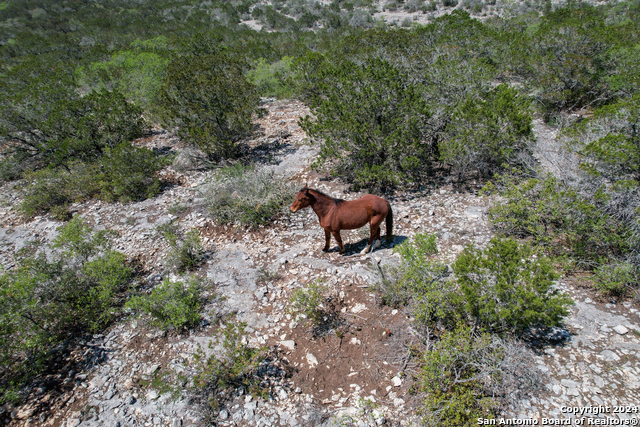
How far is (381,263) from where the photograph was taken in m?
5.79

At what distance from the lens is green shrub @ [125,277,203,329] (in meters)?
4.97

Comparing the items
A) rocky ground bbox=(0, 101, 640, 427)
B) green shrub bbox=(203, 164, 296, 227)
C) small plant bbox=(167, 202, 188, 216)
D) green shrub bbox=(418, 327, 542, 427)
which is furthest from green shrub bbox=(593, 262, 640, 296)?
small plant bbox=(167, 202, 188, 216)

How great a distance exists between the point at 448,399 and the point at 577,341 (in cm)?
196

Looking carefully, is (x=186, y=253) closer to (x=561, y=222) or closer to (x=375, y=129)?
(x=375, y=129)

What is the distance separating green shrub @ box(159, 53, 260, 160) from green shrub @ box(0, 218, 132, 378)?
433 cm

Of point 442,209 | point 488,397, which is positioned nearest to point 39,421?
point 488,397

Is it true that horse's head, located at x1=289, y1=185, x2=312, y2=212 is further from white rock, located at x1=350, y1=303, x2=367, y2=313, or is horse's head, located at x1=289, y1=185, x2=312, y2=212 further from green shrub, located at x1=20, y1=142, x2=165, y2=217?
green shrub, located at x1=20, y1=142, x2=165, y2=217

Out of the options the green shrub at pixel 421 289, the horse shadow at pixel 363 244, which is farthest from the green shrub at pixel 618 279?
the horse shadow at pixel 363 244

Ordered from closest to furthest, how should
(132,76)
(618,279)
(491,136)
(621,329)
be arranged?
(621,329), (618,279), (491,136), (132,76)

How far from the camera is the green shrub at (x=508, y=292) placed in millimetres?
3752

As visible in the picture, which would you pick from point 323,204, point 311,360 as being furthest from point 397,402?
point 323,204

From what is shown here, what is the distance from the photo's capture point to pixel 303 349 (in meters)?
4.68

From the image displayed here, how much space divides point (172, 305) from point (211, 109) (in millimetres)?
6658

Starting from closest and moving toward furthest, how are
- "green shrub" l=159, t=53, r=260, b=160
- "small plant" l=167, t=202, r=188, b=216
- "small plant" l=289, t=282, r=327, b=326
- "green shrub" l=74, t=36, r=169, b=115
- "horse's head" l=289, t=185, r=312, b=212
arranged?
"small plant" l=289, t=282, r=327, b=326
"horse's head" l=289, t=185, r=312, b=212
"small plant" l=167, t=202, r=188, b=216
"green shrub" l=159, t=53, r=260, b=160
"green shrub" l=74, t=36, r=169, b=115
